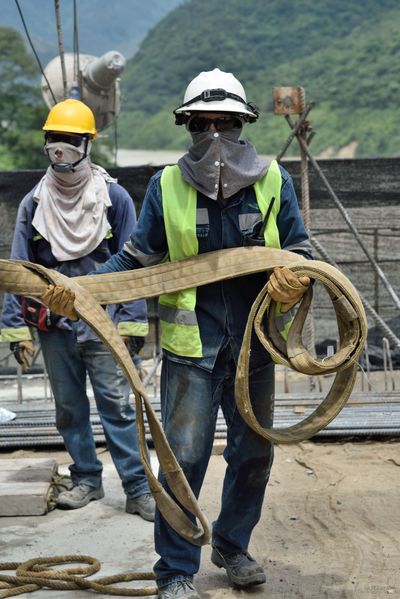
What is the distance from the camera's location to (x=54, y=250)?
20.6 feet

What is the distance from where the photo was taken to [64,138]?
247 inches

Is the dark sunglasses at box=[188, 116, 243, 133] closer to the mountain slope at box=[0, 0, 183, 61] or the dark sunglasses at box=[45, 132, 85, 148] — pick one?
the dark sunglasses at box=[45, 132, 85, 148]

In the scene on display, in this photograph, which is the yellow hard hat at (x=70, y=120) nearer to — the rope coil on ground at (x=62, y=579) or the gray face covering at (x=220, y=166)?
the gray face covering at (x=220, y=166)

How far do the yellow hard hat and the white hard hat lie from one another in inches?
58.4

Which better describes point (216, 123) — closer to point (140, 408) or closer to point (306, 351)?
point (306, 351)

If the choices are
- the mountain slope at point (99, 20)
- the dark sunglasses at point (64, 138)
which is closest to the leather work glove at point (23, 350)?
the dark sunglasses at point (64, 138)

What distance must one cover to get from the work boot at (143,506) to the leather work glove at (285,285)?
2.00 m

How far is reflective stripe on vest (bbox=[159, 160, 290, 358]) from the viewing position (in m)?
4.86

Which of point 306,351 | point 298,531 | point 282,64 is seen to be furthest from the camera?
point 282,64

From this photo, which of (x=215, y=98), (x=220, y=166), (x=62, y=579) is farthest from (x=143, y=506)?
(x=215, y=98)

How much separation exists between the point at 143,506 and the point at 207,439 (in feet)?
4.89

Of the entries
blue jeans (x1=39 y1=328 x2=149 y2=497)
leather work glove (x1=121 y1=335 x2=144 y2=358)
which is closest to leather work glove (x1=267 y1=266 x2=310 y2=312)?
leather work glove (x1=121 y1=335 x2=144 y2=358)

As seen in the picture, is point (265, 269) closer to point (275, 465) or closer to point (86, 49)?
point (275, 465)

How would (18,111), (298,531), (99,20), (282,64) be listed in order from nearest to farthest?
(298,531) → (18,111) → (282,64) → (99,20)
